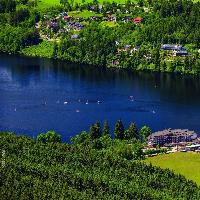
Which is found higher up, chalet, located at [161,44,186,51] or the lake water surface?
chalet, located at [161,44,186,51]

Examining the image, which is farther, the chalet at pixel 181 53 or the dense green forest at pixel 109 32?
the chalet at pixel 181 53

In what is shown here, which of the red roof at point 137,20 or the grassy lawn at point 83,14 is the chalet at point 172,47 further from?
the grassy lawn at point 83,14

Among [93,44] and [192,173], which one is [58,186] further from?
[93,44]

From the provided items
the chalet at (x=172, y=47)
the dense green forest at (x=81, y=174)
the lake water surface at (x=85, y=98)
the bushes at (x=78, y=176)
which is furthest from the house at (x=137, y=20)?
the bushes at (x=78, y=176)

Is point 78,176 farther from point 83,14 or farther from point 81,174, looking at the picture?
point 83,14

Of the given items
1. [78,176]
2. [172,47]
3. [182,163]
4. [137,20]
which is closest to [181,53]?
[172,47]

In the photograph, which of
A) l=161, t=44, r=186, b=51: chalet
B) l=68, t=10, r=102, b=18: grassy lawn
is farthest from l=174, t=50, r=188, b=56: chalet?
l=68, t=10, r=102, b=18: grassy lawn

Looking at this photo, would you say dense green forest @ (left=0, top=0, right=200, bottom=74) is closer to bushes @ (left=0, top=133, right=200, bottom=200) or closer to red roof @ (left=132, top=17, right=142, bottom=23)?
red roof @ (left=132, top=17, right=142, bottom=23)

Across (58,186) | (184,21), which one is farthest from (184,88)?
(58,186)
